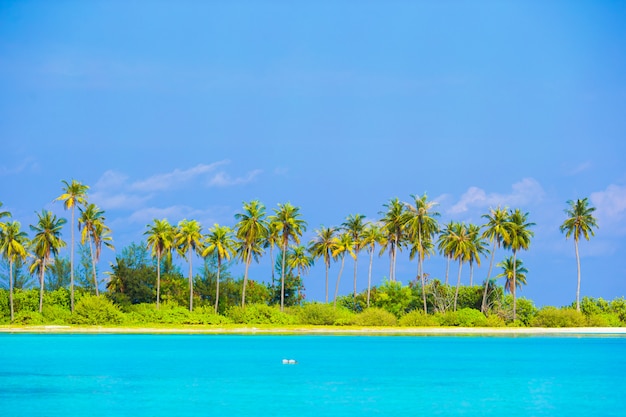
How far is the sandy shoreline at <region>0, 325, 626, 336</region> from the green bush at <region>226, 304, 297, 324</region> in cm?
211

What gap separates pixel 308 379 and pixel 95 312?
163 feet

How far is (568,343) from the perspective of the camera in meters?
76.4

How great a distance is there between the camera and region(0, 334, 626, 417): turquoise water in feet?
107

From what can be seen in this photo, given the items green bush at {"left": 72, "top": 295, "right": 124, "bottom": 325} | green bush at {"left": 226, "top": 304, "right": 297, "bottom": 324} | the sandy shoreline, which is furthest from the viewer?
green bush at {"left": 226, "top": 304, "right": 297, "bottom": 324}

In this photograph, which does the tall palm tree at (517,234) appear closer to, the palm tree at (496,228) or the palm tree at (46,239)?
the palm tree at (496,228)

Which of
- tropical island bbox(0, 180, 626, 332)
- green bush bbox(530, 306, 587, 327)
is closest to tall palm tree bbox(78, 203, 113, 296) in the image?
tropical island bbox(0, 180, 626, 332)

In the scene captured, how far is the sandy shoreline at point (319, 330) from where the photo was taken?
86250 millimetres

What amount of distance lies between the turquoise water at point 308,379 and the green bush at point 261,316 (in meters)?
20.1

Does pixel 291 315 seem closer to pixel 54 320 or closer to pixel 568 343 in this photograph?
pixel 54 320

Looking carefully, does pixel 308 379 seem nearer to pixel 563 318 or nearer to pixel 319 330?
pixel 319 330

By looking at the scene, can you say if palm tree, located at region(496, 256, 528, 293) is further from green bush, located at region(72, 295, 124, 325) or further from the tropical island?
green bush, located at region(72, 295, 124, 325)

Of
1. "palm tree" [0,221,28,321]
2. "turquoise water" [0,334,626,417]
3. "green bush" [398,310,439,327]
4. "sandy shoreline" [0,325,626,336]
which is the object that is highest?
"palm tree" [0,221,28,321]

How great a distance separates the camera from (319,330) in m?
86.9

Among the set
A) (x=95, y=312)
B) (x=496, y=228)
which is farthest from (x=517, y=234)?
(x=95, y=312)
